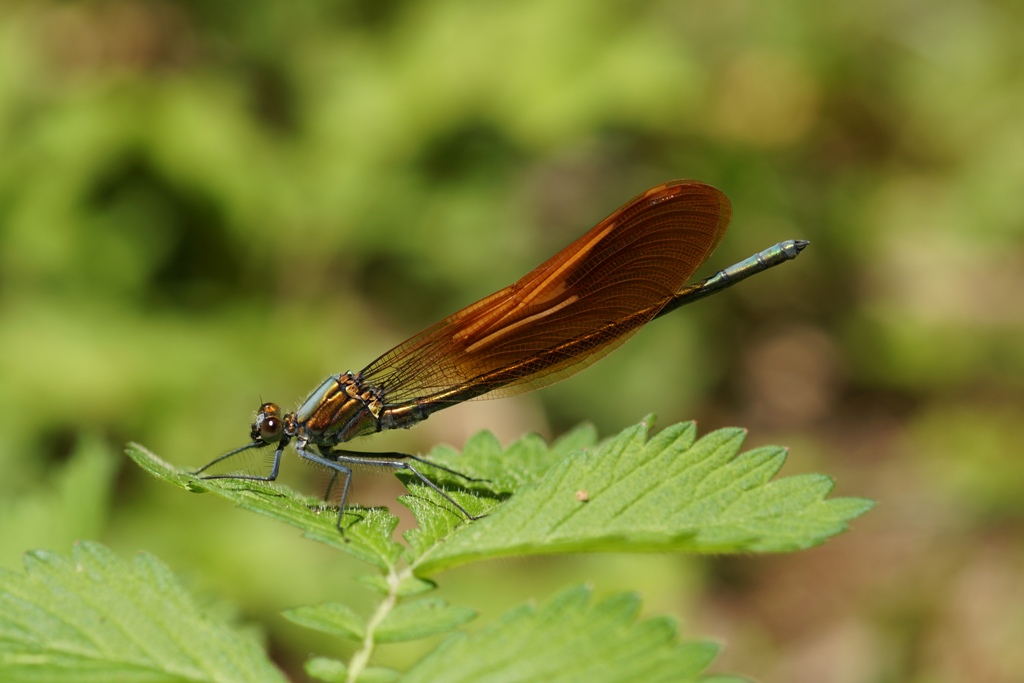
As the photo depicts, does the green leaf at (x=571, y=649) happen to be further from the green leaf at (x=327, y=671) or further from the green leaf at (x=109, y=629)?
the green leaf at (x=109, y=629)

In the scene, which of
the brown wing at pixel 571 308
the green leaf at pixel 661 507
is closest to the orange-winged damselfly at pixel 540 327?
the brown wing at pixel 571 308

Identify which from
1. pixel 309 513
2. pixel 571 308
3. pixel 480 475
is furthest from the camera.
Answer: pixel 571 308

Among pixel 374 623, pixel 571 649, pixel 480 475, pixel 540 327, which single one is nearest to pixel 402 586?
pixel 374 623

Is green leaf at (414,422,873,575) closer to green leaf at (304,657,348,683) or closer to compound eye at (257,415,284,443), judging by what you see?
green leaf at (304,657,348,683)

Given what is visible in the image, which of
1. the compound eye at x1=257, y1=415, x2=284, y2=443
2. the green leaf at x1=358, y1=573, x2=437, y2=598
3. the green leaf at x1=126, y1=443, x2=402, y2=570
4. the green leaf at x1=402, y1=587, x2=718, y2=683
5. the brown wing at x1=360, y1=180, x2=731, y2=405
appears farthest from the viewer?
the compound eye at x1=257, y1=415, x2=284, y2=443

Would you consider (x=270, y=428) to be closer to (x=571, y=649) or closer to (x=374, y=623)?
(x=374, y=623)

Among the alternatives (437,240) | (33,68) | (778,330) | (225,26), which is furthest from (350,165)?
(778,330)

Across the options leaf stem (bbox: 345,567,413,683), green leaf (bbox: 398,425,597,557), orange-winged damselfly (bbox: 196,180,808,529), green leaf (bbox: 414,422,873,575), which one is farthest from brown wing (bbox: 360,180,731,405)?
leaf stem (bbox: 345,567,413,683)
